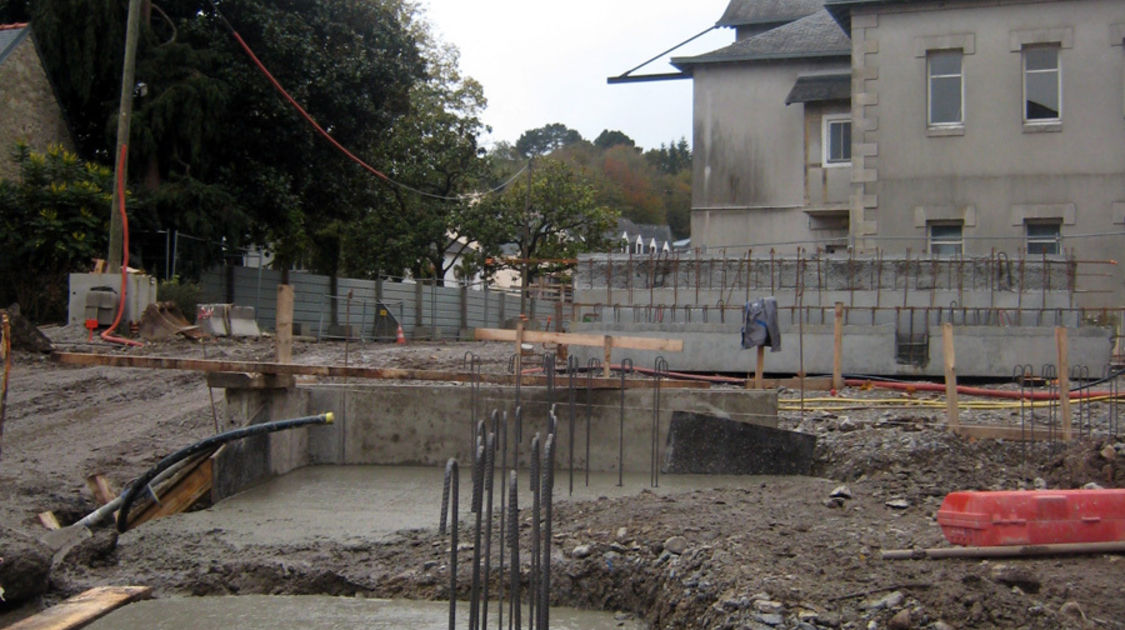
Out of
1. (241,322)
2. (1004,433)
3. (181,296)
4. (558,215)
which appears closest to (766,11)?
(558,215)

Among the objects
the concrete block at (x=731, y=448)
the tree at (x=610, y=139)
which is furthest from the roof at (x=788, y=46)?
the tree at (x=610, y=139)

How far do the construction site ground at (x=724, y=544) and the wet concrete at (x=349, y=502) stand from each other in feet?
0.69

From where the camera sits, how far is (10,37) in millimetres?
22531

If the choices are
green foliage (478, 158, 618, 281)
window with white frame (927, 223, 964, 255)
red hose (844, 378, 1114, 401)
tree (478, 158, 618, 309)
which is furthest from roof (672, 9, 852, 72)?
green foliage (478, 158, 618, 281)

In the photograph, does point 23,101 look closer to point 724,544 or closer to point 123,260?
point 123,260

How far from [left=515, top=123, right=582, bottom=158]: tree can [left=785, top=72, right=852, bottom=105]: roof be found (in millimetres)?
92304

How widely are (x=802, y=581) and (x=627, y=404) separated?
6.31 meters

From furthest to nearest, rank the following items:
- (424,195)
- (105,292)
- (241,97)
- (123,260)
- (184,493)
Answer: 1. (424,195)
2. (241,97)
3. (123,260)
4. (105,292)
5. (184,493)

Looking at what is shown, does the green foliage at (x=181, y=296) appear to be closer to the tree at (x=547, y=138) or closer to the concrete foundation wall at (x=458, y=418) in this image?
the concrete foundation wall at (x=458, y=418)

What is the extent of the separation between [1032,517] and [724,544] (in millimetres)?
1930

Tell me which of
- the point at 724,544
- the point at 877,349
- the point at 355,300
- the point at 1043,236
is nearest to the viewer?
the point at 724,544

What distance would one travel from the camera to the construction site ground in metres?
5.96

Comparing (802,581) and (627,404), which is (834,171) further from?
(802,581)

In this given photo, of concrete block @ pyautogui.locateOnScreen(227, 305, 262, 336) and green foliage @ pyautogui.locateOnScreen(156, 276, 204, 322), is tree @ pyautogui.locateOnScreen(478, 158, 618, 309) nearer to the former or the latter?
concrete block @ pyautogui.locateOnScreen(227, 305, 262, 336)
